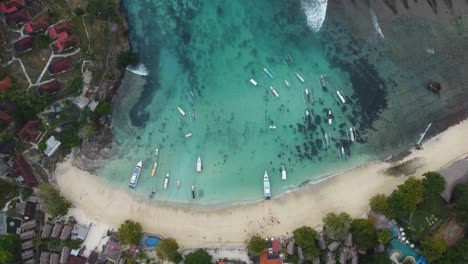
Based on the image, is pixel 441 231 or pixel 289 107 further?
pixel 289 107

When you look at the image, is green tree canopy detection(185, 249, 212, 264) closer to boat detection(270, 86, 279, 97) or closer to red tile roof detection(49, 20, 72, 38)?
boat detection(270, 86, 279, 97)

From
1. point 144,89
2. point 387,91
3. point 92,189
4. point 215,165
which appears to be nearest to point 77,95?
point 144,89

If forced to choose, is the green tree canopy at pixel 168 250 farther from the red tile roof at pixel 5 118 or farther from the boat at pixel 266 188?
the red tile roof at pixel 5 118

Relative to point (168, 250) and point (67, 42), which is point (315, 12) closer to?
point (67, 42)

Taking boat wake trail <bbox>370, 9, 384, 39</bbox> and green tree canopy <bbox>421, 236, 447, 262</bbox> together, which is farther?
boat wake trail <bbox>370, 9, 384, 39</bbox>

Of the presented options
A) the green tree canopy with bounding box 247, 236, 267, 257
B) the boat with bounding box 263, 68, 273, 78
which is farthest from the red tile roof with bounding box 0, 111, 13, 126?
the green tree canopy with bounding box 247, 236, 267, 257

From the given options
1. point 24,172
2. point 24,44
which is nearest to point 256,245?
point 24,172

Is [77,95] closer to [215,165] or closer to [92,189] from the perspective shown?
[92,189]

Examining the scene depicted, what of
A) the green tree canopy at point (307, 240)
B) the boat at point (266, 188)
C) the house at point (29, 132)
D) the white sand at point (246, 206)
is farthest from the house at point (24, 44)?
the green tree canopy at point (307, 240)
